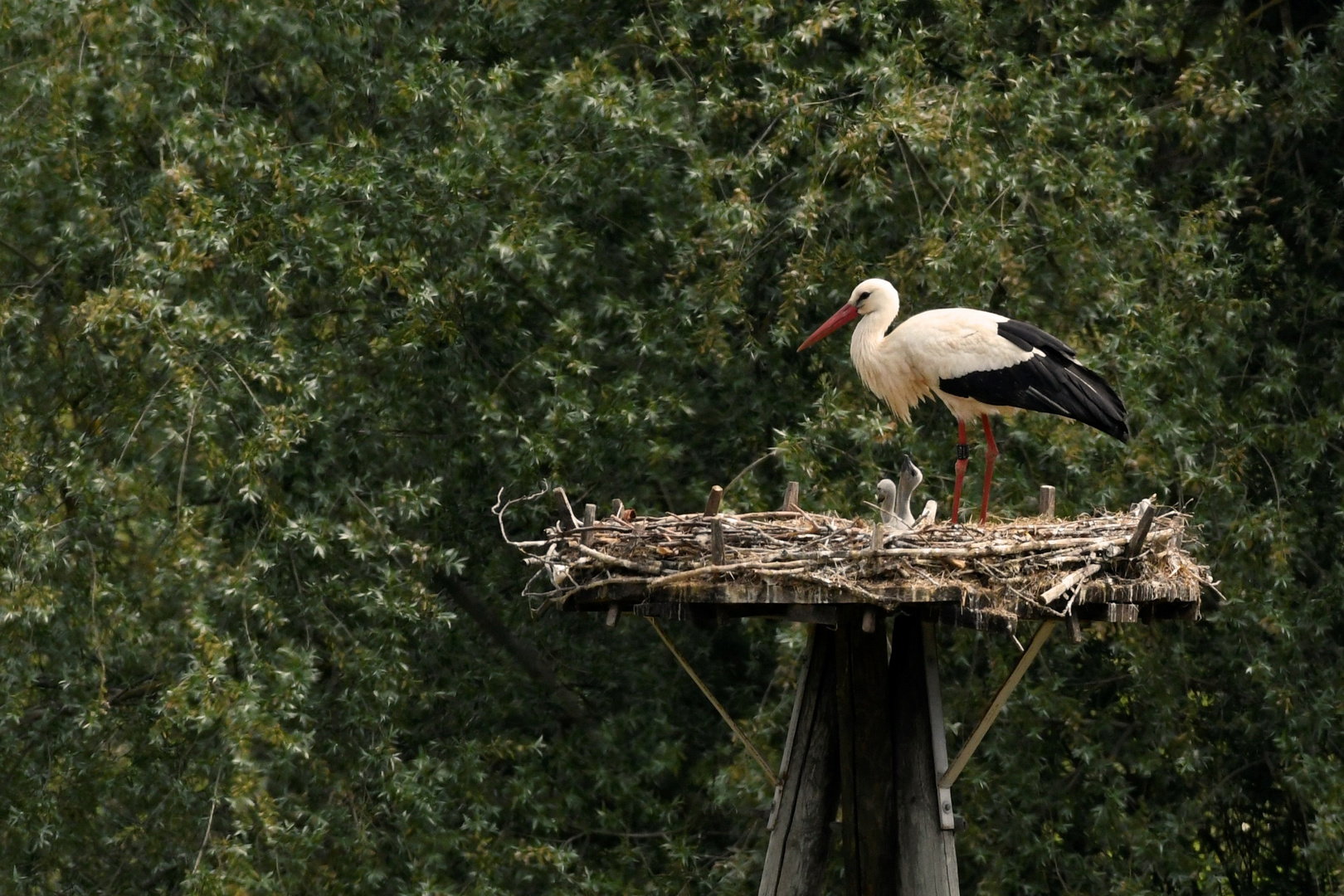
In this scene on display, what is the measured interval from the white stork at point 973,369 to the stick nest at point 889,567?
95cm

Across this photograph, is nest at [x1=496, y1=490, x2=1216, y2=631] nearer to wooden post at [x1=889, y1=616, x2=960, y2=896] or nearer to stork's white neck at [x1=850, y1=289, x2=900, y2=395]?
wooden post at [x1=889, y1=616, x2=960, y2=896]

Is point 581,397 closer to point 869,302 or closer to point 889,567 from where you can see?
point 869,302

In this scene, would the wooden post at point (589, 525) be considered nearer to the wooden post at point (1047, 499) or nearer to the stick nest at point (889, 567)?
the stick nest at point (889, 567)

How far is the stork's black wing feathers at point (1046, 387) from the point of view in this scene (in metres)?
6.23

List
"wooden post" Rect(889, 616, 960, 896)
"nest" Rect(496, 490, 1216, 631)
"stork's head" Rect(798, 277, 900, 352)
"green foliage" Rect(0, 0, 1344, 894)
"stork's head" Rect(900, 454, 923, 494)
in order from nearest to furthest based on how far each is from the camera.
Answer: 1. "nest" Rect(496, 490, 1216, 631)
2. "wooden post" Rect(889, 616, 960, 896)
3. "stork's head" Rect(900, 454, 923, 494)
4. "stork's head" Rect(798, 277, 900, 352)
5. "green foliage" Rect(0, 0, 1344, 894)

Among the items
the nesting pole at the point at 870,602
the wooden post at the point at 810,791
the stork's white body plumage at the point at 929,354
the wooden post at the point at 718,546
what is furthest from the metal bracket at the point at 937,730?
the stork's white body plumage at the point at 929,354

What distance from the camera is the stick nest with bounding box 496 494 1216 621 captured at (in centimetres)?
469

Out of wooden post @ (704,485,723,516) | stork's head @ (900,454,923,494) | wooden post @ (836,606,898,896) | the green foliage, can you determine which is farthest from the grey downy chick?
the green foliage

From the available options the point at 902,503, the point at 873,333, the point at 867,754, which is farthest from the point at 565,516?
the point at 873,333

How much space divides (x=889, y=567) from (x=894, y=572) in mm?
17

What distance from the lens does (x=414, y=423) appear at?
9172 millimetres

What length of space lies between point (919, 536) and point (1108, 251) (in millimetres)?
3511

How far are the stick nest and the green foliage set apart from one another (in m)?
2.35

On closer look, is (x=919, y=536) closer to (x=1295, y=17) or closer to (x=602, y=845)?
(x=602, y=845)
